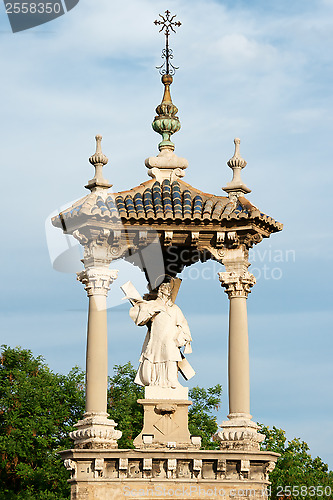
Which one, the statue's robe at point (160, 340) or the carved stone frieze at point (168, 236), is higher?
the carved stone frieze at point (168, 236)

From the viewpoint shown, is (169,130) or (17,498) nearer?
(169,130)

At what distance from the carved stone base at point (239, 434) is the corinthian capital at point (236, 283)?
2.61m

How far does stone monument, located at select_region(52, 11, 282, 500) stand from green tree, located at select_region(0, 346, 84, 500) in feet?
72.0

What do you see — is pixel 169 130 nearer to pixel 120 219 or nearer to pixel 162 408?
pixel 120 219

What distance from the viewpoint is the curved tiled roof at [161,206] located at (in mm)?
28125

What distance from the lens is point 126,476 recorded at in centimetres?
2689

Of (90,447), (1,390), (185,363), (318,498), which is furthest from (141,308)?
(1,390)

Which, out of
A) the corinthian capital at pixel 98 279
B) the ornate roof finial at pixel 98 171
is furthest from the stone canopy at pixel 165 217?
the corinthian capital at pixel 98 279

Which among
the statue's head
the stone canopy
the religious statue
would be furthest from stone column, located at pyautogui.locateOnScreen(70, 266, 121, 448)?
the statue's head

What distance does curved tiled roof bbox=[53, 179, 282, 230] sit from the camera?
2812 cm

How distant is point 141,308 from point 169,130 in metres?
4.13

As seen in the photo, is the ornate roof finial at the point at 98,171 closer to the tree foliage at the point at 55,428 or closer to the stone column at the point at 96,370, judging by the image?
the stone column at the point at 96,370

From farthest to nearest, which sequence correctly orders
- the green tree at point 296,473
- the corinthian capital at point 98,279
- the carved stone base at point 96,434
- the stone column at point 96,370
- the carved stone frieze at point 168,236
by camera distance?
1. the green tree at point 296,473
2. the carved stone frieze at point 168,236
3. the corinthian capital at point 98,279
4. the stone column at point 96,370
5. the carved stone base at point 96,434

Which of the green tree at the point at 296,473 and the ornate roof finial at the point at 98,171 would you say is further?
the green tree at the point at 296,473
